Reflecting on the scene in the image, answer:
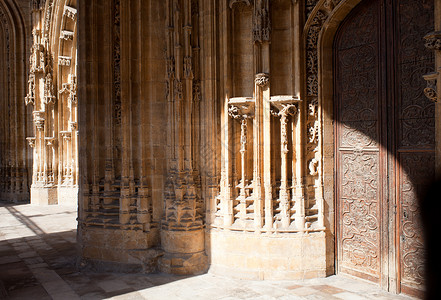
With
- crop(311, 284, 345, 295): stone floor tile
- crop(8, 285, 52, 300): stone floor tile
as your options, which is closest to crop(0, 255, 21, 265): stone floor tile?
crop(8, 285, 52, 300): stone floor tile

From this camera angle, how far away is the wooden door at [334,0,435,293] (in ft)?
19.4

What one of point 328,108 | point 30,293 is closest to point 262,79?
point 328,108

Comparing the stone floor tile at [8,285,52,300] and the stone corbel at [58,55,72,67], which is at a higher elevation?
the stone corbel at [58,55,72,67]

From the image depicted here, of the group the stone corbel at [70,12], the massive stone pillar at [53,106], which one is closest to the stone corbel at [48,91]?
the massive stone pillar at [53,106]

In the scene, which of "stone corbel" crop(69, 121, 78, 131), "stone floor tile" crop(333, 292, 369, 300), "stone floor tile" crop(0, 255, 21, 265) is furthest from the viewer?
"stone corbel" crop(69, 121, 78, 131)

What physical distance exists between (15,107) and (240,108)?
15.7 metres

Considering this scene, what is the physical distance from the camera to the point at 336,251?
709 centimetres

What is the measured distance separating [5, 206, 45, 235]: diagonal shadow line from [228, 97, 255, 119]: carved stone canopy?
7.33m

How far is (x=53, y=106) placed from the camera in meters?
17.4

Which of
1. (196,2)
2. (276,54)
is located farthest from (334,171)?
(196,2)

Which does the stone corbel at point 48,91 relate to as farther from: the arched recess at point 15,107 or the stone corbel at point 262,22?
the stone corbel at point 262,22

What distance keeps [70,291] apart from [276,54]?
5.28 m

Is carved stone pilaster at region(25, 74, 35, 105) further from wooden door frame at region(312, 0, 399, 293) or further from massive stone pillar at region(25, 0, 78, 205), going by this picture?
wooden door frame at region(312, 0, 399, 293)

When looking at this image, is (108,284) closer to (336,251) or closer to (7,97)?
(336,251)
